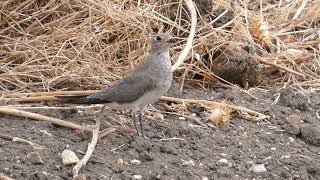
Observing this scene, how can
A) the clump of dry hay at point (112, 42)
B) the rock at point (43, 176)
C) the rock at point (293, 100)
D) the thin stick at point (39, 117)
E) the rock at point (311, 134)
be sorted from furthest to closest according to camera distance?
1. the clump of dry hay at point (112, 42)
2. the rock at point (293, 100)
3. the rock at point (311, 134)
4. the thin stick at point (39, 117)
5. the rock at point (43, 176)

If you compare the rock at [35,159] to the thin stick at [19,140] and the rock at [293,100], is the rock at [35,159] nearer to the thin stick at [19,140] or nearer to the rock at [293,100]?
the thin stick at [19,140]

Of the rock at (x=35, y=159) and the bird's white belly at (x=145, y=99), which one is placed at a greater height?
the bird's white belly at (x=145, y=99)

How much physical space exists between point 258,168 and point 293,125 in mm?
602

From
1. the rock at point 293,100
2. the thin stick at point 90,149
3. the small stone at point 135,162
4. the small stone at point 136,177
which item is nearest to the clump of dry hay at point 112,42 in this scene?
the rock at point 293,100

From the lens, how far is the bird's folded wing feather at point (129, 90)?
3.97 m

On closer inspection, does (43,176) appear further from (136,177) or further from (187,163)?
(187,163)

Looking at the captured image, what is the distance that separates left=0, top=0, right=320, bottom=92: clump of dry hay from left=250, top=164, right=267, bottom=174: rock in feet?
4.14

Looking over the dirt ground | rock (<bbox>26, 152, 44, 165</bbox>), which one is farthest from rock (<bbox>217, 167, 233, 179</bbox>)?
rock (<bbox>26, 152, 44, 165</bbox>)

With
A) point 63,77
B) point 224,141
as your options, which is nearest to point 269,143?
point 224,141

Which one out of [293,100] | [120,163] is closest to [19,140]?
[120,163]

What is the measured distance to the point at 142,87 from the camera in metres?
3.98

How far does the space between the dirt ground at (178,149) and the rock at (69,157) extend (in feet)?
0.10

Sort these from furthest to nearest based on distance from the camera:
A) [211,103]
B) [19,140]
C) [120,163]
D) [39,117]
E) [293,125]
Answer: [211,103], [293,125], [39,117], [19,140], [120,163]

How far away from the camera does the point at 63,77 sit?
16.0ft
